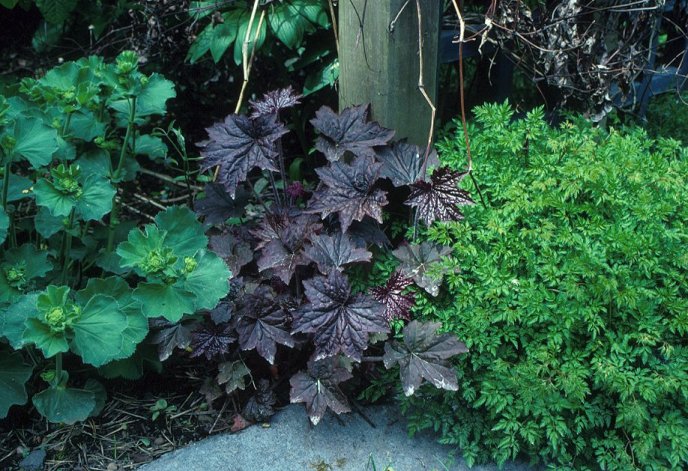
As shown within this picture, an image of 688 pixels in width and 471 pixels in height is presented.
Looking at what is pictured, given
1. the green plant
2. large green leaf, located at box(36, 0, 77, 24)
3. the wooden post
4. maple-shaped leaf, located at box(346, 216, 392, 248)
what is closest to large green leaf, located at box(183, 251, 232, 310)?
the green plant

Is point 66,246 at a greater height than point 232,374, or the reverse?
point 66,246

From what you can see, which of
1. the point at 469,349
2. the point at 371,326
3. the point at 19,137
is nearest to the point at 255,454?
Answer: the point at 371,326

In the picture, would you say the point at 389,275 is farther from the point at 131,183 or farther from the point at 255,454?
the point at 131,183

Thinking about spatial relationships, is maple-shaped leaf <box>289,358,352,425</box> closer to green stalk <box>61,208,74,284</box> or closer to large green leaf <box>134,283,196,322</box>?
large green leaf <box>134,283,196,322</box>

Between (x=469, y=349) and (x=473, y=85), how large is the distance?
168 cm

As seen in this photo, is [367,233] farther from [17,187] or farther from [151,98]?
[17,187]

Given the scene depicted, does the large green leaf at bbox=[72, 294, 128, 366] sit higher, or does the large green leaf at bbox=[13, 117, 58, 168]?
the large green leaf at bbox=[13, 117, 58, 168]

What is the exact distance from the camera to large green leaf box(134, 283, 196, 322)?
2139 millimetres

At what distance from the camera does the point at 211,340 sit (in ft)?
7.58

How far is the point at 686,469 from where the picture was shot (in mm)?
2289

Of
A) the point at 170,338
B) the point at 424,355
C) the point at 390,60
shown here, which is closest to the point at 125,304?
the point at 170,338

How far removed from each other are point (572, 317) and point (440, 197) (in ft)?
1.80

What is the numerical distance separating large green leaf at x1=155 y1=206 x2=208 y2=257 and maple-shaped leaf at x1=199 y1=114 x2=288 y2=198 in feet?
0.54

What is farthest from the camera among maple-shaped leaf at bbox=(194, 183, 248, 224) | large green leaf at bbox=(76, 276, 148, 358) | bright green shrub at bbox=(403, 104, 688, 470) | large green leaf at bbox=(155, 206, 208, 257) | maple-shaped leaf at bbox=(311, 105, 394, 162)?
maple-shaped leaf at bbox=(194, 183, 248, 224)
